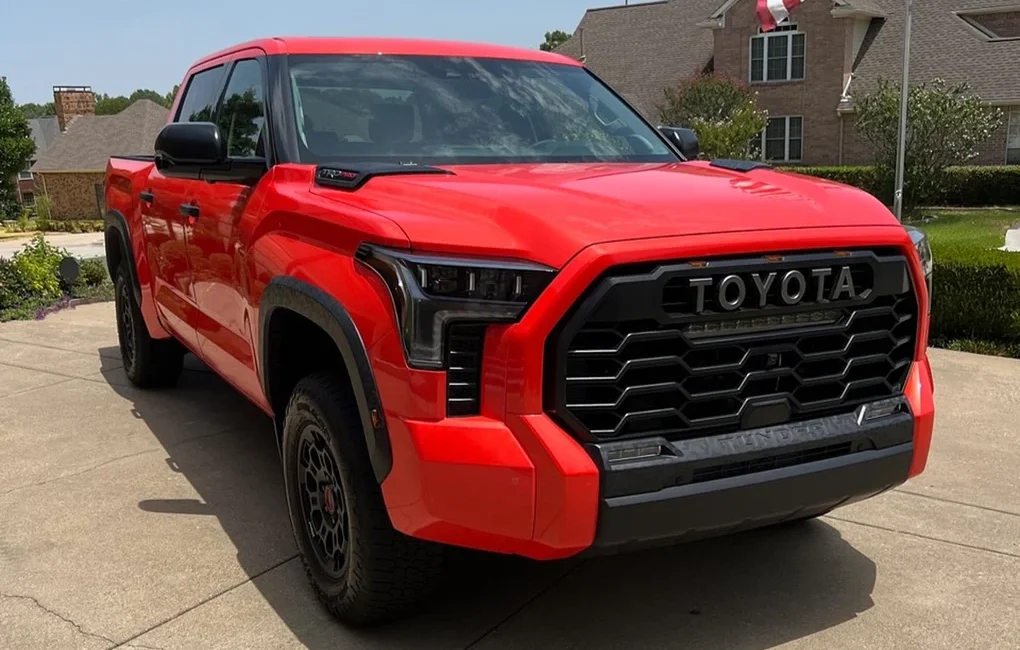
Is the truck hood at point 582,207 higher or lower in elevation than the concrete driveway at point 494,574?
higher

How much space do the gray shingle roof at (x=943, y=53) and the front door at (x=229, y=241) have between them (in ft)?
90.4

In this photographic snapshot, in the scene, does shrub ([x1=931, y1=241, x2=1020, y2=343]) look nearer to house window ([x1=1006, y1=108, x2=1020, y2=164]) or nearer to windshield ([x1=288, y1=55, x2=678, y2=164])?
windshield ([x1=288, y1=55, x2=678, y2=164])

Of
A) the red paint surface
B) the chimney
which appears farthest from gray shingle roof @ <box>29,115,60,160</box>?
the red paint surface

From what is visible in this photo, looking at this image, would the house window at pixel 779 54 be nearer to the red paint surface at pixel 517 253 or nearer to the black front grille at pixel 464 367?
the red paint surface at pixel 517 253

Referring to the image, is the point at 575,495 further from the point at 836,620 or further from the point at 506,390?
the point at 836,620

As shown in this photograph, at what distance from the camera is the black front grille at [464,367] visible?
2557mm

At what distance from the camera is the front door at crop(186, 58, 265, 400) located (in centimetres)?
387

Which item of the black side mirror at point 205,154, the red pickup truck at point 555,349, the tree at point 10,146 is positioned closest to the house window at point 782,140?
the black side mirror at point 205,154

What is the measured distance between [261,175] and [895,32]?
3038 cm

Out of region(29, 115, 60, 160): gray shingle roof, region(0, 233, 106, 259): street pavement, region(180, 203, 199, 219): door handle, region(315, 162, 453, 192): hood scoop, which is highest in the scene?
region(29, 115, 60, 160): gray shingle roof

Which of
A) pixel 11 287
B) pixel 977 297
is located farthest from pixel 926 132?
pixel 11 287

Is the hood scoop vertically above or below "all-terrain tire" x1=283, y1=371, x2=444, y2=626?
above

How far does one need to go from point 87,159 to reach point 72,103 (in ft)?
24.5

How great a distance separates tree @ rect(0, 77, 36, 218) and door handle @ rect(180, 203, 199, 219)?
4388 cm
